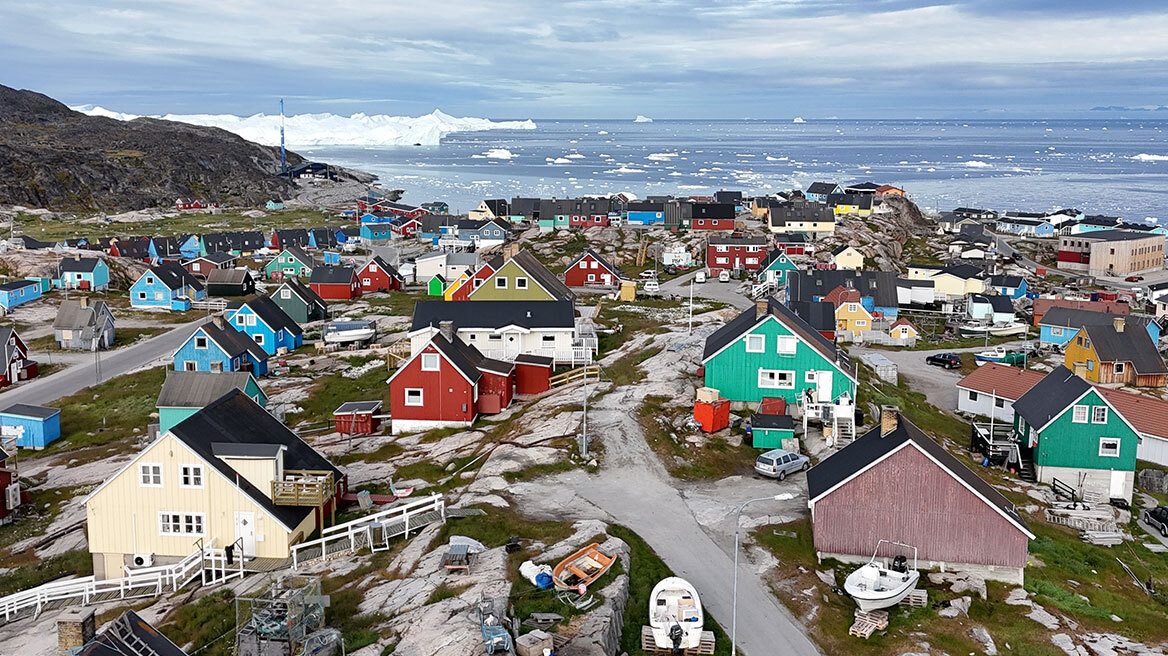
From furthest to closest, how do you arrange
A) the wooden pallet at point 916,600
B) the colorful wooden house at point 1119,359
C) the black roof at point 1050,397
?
the colorful wooden house at point 1119,359 → the black roof at point 1050,397 → the wooden pallet at point 916,600

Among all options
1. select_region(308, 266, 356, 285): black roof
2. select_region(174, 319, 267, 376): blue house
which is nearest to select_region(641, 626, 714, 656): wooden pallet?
select_region(174, 319, 267, 376): blue house

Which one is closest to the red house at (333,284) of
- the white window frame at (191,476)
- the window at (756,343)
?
the window at (756,343)

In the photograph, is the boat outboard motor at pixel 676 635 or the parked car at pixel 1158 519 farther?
the parked car at pixel 1158 519

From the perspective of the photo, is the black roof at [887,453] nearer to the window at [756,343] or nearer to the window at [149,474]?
the window at [756,343]

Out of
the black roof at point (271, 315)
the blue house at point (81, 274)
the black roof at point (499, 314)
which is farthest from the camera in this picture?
the blue house at point (81, 274)

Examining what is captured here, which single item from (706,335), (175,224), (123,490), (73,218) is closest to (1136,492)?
(706,335)

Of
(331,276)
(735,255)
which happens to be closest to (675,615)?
(331,276)

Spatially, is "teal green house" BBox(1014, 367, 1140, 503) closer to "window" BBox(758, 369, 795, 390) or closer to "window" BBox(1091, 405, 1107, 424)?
"window" BBox(1091, 405, 1107, 424)
